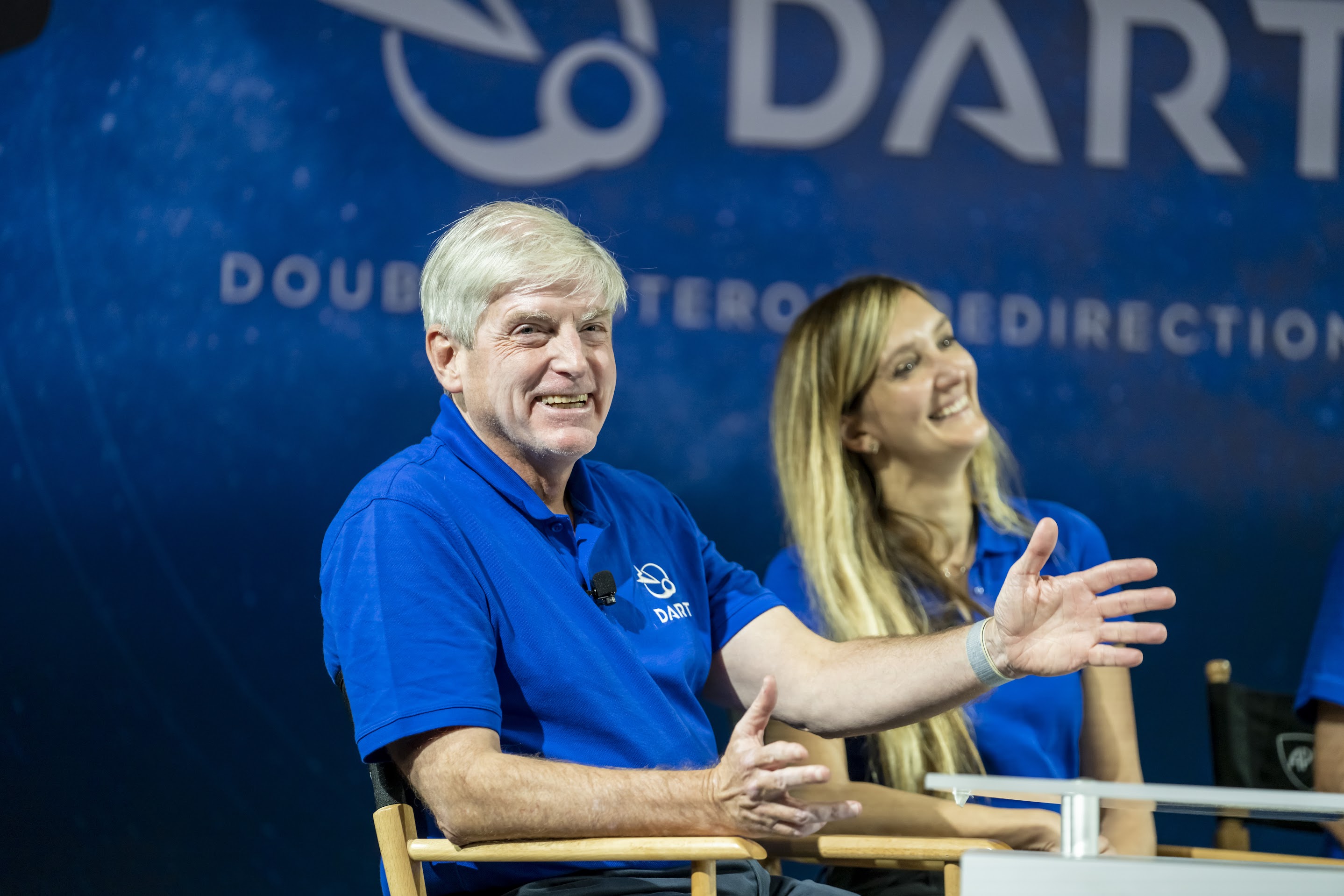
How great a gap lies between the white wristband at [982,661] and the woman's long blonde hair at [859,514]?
1.75ft

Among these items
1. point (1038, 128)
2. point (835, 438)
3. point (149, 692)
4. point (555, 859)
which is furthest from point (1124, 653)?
point (149, 692)

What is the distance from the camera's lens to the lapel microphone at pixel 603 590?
6.70 ft

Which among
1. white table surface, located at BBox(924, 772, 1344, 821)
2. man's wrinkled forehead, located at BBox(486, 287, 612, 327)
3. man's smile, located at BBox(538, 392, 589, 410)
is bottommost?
white table surface, located at BBox(924, 772, 1344, 821)

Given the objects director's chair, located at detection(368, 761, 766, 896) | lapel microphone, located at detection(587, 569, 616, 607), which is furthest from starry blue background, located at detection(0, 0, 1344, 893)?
director's chair, located at detection(368, 761, 766, 896)

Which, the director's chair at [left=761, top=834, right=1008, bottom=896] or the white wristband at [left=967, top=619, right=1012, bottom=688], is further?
the director's chair at [left=761, top=834, right=1008, bottom=896]

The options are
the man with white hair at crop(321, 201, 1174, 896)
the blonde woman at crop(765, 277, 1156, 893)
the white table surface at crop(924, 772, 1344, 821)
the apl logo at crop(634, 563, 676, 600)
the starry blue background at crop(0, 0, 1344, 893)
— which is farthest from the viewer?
the starry blue background at crop(0, 0, 1344, 893)

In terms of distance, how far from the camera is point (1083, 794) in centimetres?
126

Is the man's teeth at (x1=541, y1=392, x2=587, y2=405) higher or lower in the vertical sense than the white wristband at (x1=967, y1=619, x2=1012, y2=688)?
higher

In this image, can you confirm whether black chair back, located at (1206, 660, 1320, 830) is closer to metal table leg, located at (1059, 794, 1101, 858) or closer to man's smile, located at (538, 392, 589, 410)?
man's smile, located at (538, 392, 589, 410)

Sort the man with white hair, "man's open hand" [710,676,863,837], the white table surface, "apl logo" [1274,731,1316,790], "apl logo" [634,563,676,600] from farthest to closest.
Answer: "apl logo" [1274,731,1316,790] < "apl logo" [634,563,676,600] < the man with white hair < "man's open hand" [710,676,863,837] < the white table surface

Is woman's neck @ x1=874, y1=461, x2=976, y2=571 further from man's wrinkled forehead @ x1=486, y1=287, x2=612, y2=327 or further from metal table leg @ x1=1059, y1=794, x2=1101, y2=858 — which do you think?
metal table leg @ x1=1059, y1=794, x2=1101, y2=858

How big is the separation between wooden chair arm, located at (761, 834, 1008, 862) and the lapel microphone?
449 millimetres

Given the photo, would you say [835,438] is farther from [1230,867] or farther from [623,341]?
[1230,867]

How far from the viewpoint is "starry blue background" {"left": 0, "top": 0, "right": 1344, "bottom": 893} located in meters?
3.41
